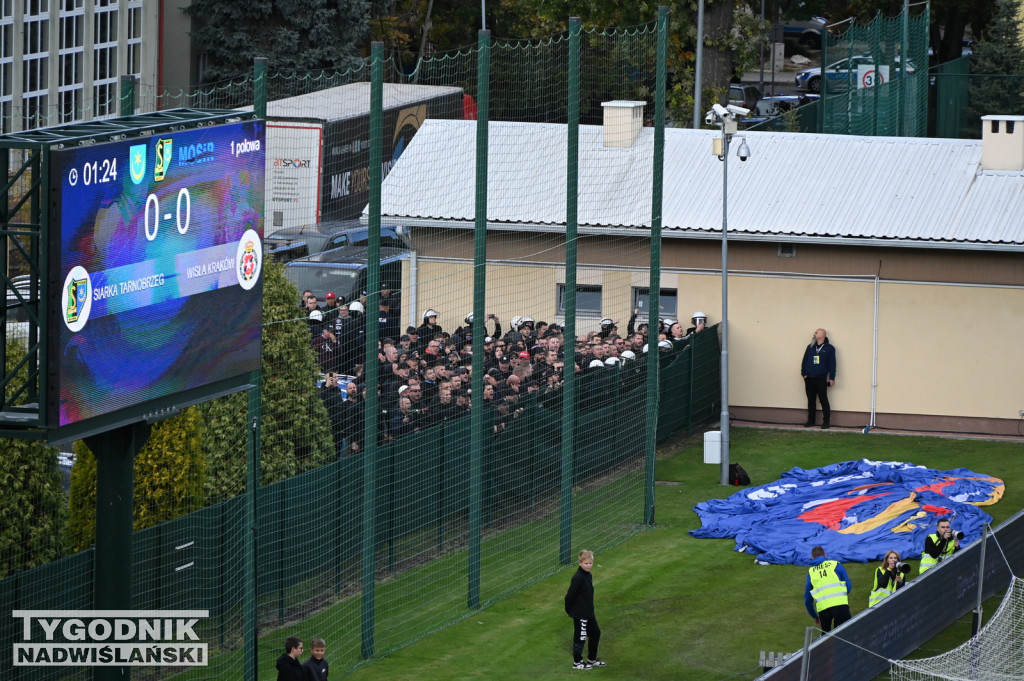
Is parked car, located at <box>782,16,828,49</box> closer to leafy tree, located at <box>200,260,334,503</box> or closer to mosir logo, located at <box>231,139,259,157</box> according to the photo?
leafy tree, located at <box>200,260,334,503</box>

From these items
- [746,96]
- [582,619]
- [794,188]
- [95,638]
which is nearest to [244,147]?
[95,638]

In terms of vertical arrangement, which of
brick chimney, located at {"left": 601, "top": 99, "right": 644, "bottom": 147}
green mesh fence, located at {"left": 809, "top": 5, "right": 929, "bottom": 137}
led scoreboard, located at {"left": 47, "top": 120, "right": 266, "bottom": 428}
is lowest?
led scoreboard, located at {"left": 47, "top": 120, "right": 266, "bottom": 428}

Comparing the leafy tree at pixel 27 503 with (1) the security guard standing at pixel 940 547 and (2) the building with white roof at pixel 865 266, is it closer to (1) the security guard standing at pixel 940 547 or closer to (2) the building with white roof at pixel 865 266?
(1) the security guard standing at pixel 940 547

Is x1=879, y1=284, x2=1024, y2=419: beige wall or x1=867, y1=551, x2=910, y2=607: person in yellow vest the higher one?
x1=879, y1=284, x2=1024, y2=419: beige wall

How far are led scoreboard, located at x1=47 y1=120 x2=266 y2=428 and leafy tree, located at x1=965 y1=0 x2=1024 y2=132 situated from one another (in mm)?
32141

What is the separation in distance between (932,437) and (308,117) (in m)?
14.6

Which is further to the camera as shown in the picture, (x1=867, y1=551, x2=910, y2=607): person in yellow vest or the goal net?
(x1=867, y1=551, x2=910, y2=607): person in yellow vest

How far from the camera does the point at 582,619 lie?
17172mm

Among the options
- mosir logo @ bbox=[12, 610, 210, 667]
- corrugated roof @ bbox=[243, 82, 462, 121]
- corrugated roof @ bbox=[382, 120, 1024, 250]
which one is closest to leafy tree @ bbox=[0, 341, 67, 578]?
mosir logo @ bbox=[12, 610, 210, 667]

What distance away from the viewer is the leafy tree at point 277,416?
17.0 m

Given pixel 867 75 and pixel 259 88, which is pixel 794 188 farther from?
pixel 259 88

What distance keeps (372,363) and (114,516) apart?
4336mm

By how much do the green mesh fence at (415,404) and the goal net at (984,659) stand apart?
203 inches

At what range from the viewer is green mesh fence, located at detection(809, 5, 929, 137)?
36625mm
